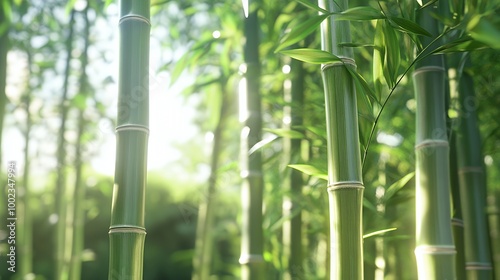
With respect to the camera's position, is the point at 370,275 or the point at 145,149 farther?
the point at 370,275

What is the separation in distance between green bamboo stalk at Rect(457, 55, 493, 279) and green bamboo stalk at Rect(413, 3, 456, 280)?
1.17 feet

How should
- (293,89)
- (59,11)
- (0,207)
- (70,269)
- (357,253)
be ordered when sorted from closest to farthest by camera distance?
(357,253) < (293,89) < (70,269) < (59,11) < (0,207)

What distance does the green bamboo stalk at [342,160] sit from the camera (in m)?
1.02

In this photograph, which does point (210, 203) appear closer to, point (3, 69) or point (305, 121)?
point (305, 121)

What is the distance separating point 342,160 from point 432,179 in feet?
0.70

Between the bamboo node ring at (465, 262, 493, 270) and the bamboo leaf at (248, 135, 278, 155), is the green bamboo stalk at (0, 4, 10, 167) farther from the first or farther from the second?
the bamboo node ring at (465, 262, 493, 270)

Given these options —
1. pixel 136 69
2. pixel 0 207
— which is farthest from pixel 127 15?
pixel 0 207

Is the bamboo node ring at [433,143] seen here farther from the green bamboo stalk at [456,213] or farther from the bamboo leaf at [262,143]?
the bamboo leaf at [262,143]

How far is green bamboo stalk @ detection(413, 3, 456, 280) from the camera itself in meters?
1.10

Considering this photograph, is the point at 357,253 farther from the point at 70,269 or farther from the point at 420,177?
the point at 70,269

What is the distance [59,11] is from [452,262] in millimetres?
2071

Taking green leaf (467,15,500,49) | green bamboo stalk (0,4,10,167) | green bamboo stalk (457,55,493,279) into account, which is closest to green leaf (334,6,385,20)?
green leaf (467,15,500,49)

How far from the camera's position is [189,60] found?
1.77 m

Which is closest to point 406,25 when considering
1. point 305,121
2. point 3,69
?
point 305,121
